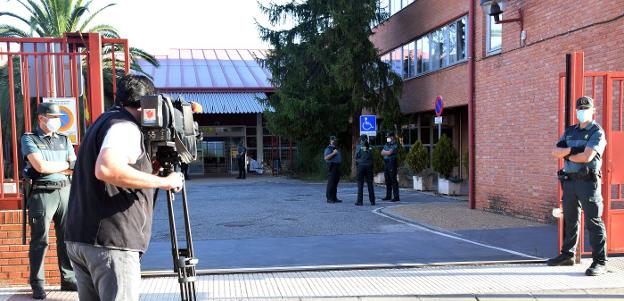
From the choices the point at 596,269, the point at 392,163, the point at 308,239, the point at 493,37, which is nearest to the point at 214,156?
the point at 392,163

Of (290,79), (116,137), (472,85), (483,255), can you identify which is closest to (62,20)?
(290,79)

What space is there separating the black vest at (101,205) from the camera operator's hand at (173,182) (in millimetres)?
167

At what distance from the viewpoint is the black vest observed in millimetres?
3033

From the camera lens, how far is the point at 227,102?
2738cm

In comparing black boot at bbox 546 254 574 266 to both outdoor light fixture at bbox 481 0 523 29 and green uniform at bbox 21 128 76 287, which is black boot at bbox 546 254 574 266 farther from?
outdoor light fixture at bbox 481 0 523 29

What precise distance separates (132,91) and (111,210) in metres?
0.69

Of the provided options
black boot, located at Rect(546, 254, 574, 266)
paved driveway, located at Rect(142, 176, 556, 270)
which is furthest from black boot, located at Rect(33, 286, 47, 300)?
black boot, located at Rect(546, 254, 574, 266)

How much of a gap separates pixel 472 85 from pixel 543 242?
4.99 m

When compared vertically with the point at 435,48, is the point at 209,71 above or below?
above

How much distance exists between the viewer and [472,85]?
12.2 m

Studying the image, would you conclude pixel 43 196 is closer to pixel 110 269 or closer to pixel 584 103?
pixel 110 269

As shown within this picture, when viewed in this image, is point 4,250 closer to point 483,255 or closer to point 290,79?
point 483,255

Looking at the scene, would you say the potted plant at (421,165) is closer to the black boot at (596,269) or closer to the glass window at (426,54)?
the glass window at (426,54)

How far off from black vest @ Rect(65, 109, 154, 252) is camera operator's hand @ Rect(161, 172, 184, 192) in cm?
17
